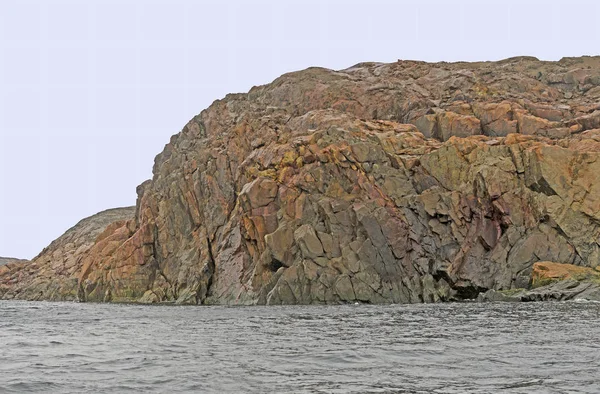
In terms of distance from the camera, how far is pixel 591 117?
93.8 metres

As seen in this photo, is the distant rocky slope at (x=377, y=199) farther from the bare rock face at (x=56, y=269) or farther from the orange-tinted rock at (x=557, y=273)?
the bare rock face at (x=56, y=269)

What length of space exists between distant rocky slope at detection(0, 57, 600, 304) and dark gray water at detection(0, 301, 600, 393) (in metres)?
36.2

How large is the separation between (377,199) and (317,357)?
61272mm

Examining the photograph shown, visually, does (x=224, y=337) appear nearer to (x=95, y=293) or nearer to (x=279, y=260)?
(x=279, y=260)

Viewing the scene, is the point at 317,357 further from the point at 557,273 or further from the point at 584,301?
the point at 557,273

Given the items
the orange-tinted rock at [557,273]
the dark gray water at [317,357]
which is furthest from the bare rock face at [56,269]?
Answer: the dark gray water at [317,357]

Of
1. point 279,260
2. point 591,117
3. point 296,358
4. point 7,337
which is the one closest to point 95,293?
point 279,260

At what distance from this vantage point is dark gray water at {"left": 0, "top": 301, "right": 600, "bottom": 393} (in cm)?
2094

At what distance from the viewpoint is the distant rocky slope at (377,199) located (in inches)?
3164

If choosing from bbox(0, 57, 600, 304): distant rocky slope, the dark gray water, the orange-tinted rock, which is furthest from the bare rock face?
the dark gray water

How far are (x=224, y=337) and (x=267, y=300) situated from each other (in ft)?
144

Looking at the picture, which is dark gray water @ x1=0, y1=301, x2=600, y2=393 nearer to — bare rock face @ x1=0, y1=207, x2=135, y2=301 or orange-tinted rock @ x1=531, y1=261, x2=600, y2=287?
orange-tinted rock @ x1=531, y1=261, x2=600, y2=287

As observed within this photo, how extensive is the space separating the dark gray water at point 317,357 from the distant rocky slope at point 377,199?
36.2 m

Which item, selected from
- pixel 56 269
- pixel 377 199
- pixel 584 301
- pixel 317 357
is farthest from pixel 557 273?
pixel 56 269
